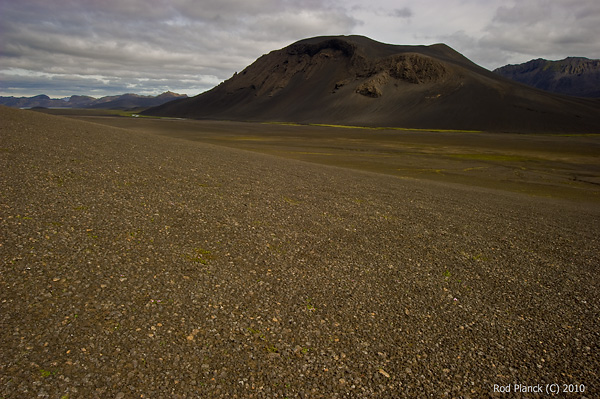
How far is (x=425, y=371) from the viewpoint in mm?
5805

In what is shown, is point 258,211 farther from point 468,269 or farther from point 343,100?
point 343,100

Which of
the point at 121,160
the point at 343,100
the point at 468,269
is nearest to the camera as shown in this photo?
the point at 468,269

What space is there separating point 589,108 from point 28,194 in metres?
176

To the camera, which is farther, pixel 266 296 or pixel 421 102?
pixel 421 102

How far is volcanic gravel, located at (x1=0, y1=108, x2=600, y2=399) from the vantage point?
540 cm

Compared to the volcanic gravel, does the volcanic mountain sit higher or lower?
higher

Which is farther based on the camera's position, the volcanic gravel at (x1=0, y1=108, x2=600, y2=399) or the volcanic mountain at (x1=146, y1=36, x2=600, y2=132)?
the volcanic mountain at (x1=146, y1=36, x2=600, y2=132)

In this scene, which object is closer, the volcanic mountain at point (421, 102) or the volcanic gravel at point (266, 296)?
the volcanic gravel at point (266, 296)

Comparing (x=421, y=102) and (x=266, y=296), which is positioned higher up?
(x=421, y=102)

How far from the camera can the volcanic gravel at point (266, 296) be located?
213 inches

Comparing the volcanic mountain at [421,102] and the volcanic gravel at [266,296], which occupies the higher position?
the volcanic mountain at [421,102]

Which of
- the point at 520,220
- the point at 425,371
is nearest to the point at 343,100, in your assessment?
the point at 520,220

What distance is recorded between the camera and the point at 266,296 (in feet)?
25.0

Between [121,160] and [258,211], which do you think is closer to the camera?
[258,211]
